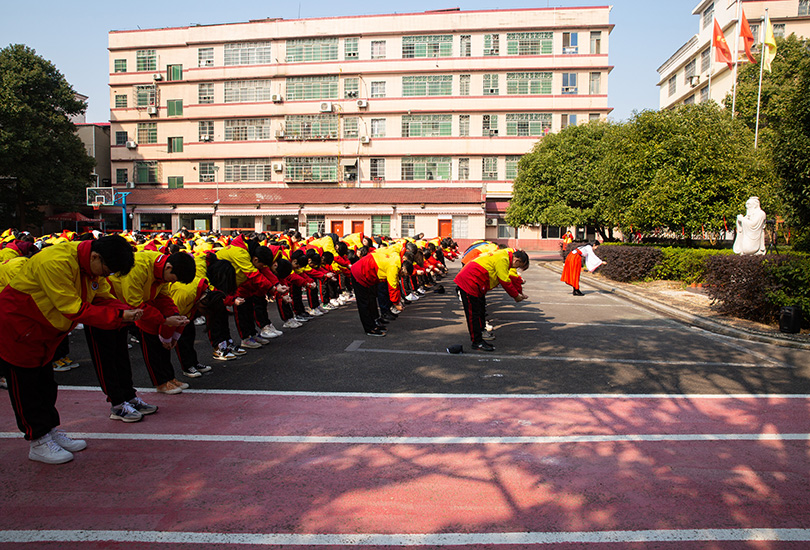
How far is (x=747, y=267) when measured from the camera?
10.7 meters

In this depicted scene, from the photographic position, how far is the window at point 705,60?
46.1 meters

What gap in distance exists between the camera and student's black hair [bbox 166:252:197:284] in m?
5.41

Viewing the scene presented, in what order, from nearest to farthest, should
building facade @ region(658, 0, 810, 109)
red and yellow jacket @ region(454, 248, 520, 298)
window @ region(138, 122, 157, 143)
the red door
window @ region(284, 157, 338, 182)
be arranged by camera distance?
red and yellow jacket @ region(454, 248, 520, 298) → building facade @ region(658, 0, 810, 109) → the red door → window @ region(284, 157, 338, 182) → window @ region(138, 122, 157, 143)

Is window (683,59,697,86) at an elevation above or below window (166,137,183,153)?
above

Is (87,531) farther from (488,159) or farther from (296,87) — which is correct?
(296,87)

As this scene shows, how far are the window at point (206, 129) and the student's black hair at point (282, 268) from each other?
134 ft

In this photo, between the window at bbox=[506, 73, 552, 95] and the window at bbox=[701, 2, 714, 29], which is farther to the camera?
the window at bbox=[701, 2, 714, 29]

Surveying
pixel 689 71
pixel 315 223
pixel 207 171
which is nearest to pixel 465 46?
pixel 315 223

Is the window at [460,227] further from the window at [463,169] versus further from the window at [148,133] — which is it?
the window at [148,133]

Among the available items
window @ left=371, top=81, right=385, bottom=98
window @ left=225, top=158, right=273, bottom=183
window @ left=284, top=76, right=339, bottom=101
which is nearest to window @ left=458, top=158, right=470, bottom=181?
window @ left=371, top=81, right=385, bottom=98

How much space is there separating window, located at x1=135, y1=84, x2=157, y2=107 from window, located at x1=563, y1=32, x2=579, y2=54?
34.8m

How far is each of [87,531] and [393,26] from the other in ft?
151

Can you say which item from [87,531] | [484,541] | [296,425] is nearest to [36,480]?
[87,531]

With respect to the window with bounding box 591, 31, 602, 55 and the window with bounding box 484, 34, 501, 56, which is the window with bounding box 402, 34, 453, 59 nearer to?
the window with bounding box 484, 34, 501, 56
